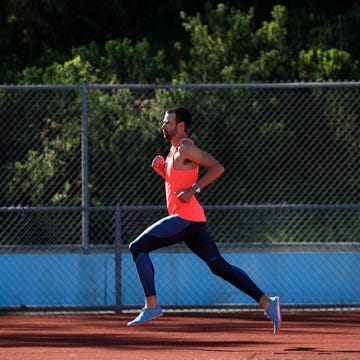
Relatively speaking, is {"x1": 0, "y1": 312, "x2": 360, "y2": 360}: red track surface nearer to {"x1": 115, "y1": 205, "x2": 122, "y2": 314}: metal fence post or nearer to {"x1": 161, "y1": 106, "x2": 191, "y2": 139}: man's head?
{"x1": 115, "y1": 205, "x2": 122, "y2": 314}: metal fence post

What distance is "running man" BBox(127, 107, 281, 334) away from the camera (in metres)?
8.67

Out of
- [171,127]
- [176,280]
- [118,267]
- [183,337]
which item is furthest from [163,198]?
[171,127]

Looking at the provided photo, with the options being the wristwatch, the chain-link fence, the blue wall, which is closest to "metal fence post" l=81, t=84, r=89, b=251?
the chain-link fence

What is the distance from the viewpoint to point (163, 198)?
13.1 m

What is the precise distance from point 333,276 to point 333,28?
501 inches

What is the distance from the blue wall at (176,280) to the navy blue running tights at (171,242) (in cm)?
343

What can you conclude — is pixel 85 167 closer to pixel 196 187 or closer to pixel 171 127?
pixel 171 127

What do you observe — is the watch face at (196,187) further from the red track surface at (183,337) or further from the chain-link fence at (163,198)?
the chain-link fence at (163,198)

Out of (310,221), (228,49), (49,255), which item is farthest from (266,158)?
(228,49)

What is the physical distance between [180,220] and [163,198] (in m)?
4.45

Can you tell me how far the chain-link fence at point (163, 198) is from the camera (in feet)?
40.3

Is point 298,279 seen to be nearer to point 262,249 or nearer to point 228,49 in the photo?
point 262,249

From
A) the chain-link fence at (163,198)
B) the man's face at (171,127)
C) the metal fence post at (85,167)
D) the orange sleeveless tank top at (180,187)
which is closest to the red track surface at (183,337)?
the chain-link fence at (163,198)

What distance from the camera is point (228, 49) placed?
65.2ft
